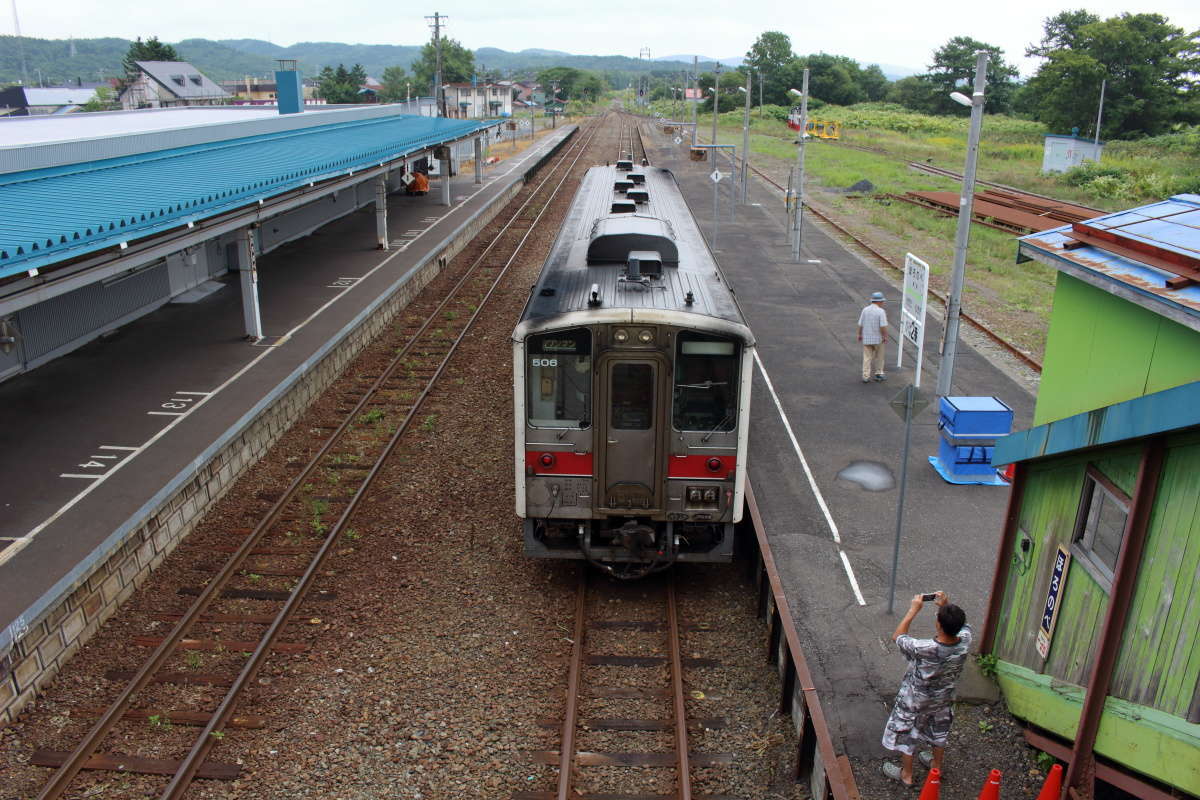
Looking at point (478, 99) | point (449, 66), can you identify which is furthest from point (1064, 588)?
point (449, 66)

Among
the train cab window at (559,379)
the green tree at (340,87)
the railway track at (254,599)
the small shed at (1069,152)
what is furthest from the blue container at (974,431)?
the green tree at (340,87)

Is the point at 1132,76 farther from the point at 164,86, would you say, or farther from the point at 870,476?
the point at 164,86

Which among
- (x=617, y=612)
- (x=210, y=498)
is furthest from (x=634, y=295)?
(x=210, y=498)

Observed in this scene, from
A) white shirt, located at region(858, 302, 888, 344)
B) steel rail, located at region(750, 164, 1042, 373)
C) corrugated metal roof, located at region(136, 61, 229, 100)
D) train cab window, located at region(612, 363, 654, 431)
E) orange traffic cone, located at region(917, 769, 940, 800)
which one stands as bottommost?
steel rail, located at region(750, 164, 1042, 373)

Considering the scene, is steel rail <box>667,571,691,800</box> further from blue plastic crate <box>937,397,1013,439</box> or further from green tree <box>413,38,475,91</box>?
green tree <box>413,38,475,91</box>

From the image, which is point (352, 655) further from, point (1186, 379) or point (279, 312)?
point (279, 312)

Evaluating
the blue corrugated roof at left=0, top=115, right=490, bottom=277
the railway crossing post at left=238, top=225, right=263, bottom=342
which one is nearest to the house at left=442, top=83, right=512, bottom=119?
the blue corrugated roof at left=0, top=115, right=490, bottom=277

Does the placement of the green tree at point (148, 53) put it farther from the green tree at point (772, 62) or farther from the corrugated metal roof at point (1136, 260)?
the corrugated metal roof at point (1136, 260)

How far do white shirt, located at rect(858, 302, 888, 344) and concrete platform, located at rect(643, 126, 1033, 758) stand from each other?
0.82 meters

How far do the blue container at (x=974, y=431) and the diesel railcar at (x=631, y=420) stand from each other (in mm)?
3816

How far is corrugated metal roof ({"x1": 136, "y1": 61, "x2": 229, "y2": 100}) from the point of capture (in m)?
80.6

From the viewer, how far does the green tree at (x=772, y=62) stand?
107188mm

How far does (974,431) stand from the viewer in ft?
36.1

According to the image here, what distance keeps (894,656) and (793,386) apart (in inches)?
281
